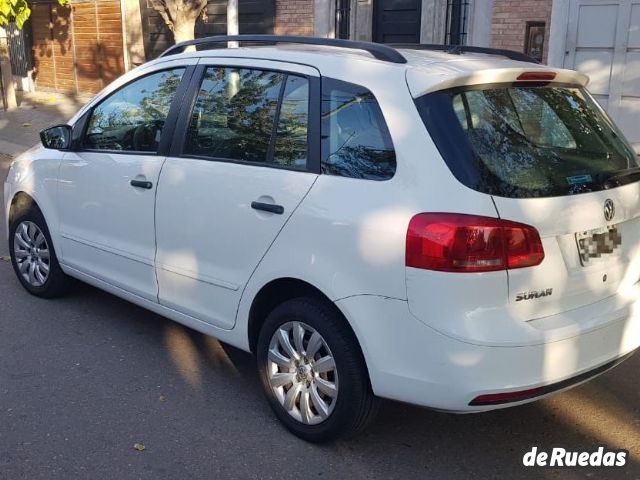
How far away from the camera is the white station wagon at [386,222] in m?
2.96

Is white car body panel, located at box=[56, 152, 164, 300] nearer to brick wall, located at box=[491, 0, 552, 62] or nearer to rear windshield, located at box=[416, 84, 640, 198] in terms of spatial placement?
rear windshield, located at box=[416, 84, 640, 198]

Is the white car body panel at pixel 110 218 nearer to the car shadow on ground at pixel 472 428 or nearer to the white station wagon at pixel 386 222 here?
the white station wagon at pixel 386 222

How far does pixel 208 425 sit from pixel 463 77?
6.75 feet

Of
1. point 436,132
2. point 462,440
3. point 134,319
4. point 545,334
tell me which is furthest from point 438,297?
point 134,319

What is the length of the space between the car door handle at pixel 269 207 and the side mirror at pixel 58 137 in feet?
6.32

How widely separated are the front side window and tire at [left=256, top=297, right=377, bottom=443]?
0.71 metres

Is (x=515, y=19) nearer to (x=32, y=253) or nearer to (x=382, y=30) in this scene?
(x=382, y=30)

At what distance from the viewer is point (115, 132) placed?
4.68m

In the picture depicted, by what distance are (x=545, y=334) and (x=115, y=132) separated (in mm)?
2941

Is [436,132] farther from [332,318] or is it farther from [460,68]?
[332,318]

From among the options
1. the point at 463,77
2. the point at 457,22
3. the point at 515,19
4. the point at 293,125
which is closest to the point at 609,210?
the point at 463,77

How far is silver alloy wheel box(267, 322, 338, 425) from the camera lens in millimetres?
3406

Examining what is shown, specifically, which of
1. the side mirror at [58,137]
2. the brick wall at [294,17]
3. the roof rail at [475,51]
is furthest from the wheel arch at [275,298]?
the brick wall at [294,17]

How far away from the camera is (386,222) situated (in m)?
3.07
